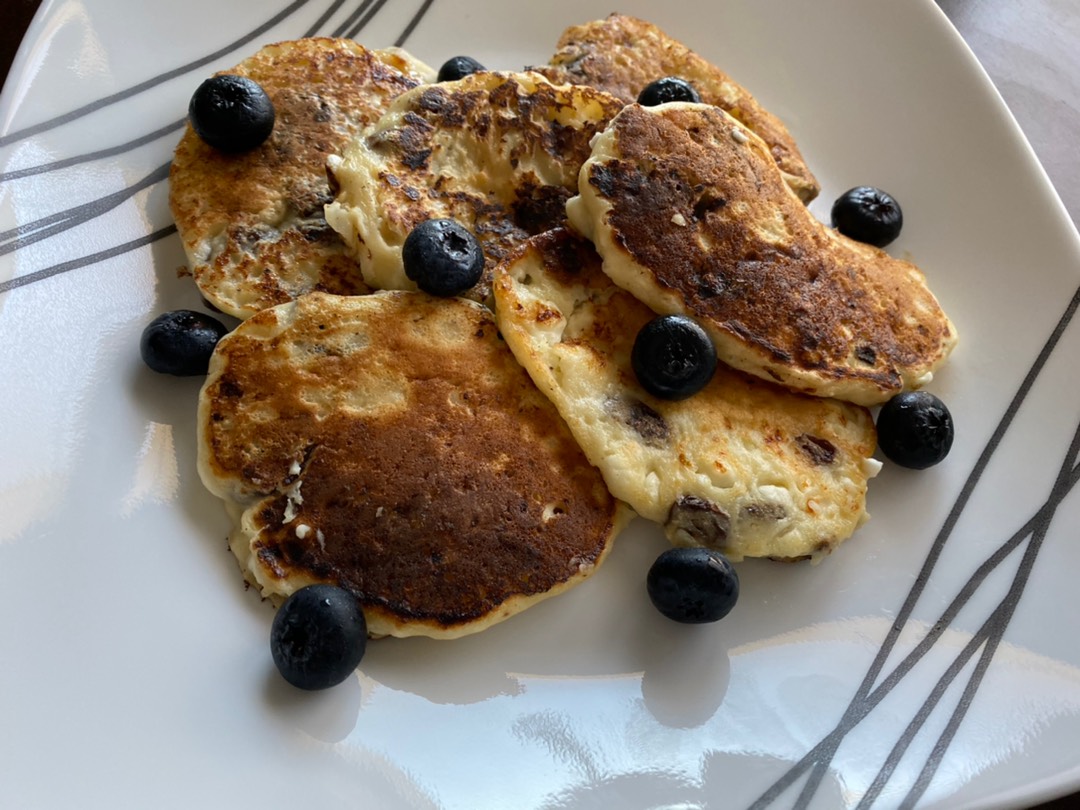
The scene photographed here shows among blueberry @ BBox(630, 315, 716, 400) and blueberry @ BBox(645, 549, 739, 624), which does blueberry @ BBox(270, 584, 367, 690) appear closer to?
blueberry @ BBox(645, 549, 739, 624)

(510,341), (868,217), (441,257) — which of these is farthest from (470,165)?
(868,217)

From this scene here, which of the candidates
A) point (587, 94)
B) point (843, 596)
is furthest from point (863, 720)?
point (587, 94)

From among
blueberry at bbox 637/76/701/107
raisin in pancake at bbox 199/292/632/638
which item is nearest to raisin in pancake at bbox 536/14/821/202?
blueberry at bbox 637/76/701/107

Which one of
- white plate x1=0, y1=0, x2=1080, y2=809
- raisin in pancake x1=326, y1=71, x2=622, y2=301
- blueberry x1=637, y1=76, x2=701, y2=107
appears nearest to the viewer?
white plate x1=0, y1=0, x2=1080, y2=809

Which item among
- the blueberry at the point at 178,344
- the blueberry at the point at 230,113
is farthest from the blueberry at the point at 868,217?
the blueberry at the point at 178,344

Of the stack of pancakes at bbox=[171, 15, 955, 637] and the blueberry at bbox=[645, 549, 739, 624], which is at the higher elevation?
the stack of pancakes at bbox=[171, 15, 955, 637]

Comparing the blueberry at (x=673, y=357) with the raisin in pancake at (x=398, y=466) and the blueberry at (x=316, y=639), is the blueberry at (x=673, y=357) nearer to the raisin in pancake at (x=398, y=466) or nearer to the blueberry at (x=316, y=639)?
the raisin in pancake at (x=398, y=466)
